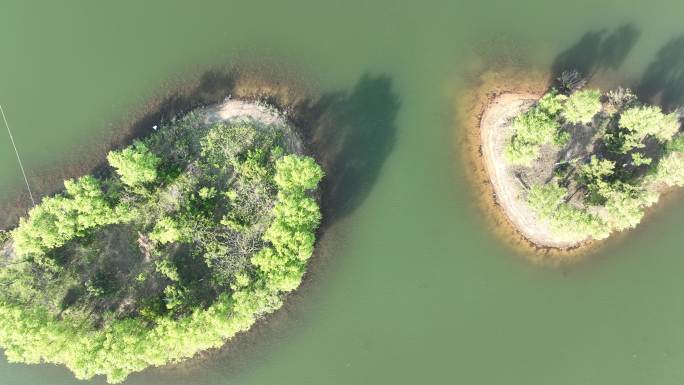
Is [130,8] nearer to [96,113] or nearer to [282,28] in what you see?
[96,113]

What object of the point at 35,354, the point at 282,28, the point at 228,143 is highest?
the point at 282,28

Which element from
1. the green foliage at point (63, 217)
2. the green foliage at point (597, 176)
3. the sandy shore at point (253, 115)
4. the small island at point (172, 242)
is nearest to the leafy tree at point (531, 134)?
→ the green foliage at point (597, 176)

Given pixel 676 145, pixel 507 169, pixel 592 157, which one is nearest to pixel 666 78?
pixel 676 145

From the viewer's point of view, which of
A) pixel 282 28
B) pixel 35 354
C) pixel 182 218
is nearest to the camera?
pixel 35 354

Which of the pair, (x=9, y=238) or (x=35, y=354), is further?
(x=9, y=238)

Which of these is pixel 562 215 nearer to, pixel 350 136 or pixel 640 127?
pixel 640 127

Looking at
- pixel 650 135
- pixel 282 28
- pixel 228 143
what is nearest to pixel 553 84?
pixel 650 135

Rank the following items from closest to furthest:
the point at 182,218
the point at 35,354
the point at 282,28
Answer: the point at 35,354
the point at 182,218
the point at 282,28
